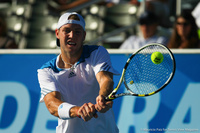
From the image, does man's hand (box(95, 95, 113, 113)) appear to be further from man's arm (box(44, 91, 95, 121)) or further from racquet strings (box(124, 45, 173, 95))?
racquet strings (box(124, 45, 173, 95))

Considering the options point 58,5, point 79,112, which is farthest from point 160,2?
point 79,112

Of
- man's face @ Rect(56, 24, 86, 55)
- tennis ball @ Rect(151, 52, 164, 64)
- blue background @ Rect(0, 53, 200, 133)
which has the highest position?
man's face @ Rect(56, 24, 86, 55)

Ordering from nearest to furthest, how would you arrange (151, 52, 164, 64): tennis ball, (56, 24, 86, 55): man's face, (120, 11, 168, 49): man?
1. (56, 24, 86, 55): man's face
2. (151, 52, 164, 64): tennis ball
3. (120, 11, 168, 49): man

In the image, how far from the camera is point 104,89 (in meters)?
3.55

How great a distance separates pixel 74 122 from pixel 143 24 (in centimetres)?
271

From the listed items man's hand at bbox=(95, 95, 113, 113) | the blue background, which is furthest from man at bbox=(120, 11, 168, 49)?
man's hand at bbox=(95, 95, 113, 113)

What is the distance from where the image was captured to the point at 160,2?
24.3ft

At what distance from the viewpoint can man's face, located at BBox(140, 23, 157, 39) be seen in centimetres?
615

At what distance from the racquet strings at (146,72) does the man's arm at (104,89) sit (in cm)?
23

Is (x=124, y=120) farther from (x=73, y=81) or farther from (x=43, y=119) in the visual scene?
(x=73, y=81)

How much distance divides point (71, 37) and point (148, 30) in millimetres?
2682

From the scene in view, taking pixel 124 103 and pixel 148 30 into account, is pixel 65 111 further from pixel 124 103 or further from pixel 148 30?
pixel 148 30

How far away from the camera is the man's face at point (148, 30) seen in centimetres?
615

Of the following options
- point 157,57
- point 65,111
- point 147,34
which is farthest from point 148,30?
point 65,111
